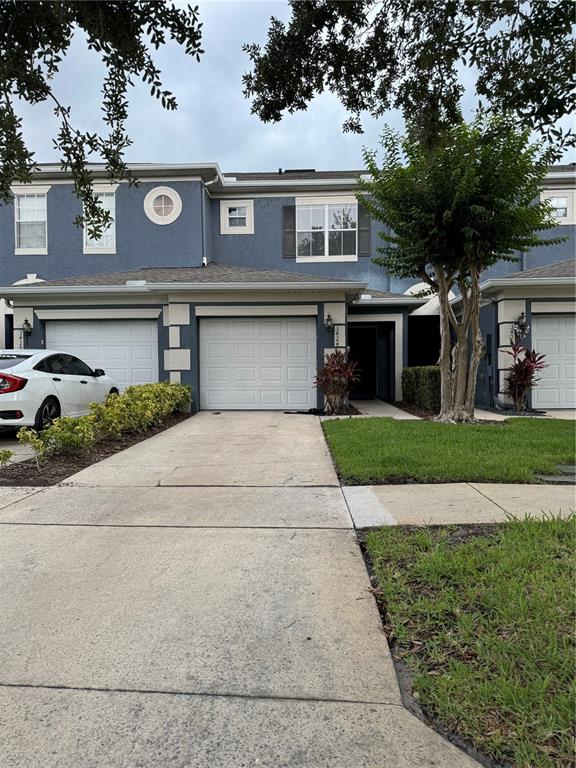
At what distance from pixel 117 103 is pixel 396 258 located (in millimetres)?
7184

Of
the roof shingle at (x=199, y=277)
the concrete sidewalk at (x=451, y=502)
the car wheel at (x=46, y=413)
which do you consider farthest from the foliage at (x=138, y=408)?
the concrete sidewalk at (x=451, y=502)

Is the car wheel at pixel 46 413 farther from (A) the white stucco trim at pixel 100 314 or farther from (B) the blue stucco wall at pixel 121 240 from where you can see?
(B) the blue stucco wall at pixel 121 240

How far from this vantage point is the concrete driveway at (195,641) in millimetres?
1856

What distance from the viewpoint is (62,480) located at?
578 centimetres

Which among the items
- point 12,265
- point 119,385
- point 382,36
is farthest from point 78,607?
point 12,265

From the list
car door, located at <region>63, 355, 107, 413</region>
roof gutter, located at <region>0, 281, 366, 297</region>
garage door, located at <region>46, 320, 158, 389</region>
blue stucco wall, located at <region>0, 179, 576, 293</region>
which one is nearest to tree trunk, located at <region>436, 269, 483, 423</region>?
roof gutter, located at <region>0, 281, 366, 297</region>

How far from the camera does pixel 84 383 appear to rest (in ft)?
31.9

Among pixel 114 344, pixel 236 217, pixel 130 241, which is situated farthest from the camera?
pixel 236 217

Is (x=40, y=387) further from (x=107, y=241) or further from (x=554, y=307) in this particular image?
(x=554, y=307)

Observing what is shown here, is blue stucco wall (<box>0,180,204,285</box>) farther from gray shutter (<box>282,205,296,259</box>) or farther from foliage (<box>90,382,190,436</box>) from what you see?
foliage (<box>90,382,190,436</box>)

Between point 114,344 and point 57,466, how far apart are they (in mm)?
7069

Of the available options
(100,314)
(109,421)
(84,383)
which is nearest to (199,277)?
(100,314)

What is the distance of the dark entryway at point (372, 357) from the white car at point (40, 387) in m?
9.08

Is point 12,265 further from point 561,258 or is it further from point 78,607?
point 561,258
